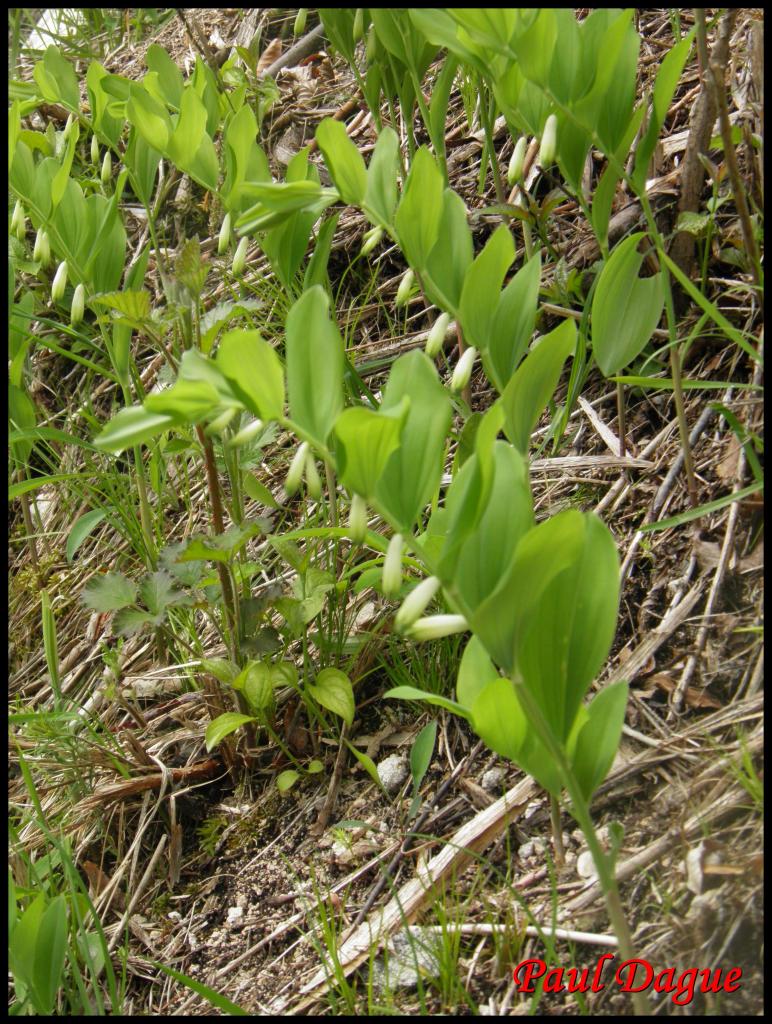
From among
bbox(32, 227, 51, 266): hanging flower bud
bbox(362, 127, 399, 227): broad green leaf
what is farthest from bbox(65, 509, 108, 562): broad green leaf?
bbox(362, 127, 399, 227): broad green leaf

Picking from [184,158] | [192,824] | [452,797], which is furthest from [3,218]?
[452,797]

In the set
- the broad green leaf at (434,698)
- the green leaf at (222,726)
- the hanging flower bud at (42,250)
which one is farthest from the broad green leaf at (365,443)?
the hanging flower bud at (42,250)

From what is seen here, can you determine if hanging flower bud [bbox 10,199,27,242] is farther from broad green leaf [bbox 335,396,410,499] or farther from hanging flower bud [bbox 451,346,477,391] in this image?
broad green leaf [bbox 335,396,410,499]

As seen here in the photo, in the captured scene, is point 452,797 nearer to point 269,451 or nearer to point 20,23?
point 269,451

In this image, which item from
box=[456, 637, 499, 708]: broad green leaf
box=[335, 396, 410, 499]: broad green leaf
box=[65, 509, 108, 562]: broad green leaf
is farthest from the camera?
box=[65, 509, 108, 562]: broad green leaf

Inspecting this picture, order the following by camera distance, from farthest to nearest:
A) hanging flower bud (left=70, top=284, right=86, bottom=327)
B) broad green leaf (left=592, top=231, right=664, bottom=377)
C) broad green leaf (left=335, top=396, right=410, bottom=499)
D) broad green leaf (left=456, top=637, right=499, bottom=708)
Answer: hanging flower bud (left=70, top=284, right=86, bottom=327) → broad green leaf (left=592, top=231, right=664, bottom=377) → broad green leaf (left=456, top=637, right=499, bottom=708) → broad green leaf (left=335, top=396, right=410, bottom=499)

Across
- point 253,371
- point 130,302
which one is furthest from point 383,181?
point 253,371

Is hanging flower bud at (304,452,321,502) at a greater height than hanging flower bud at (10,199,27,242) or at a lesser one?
lesser

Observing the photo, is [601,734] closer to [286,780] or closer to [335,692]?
[335,692]
